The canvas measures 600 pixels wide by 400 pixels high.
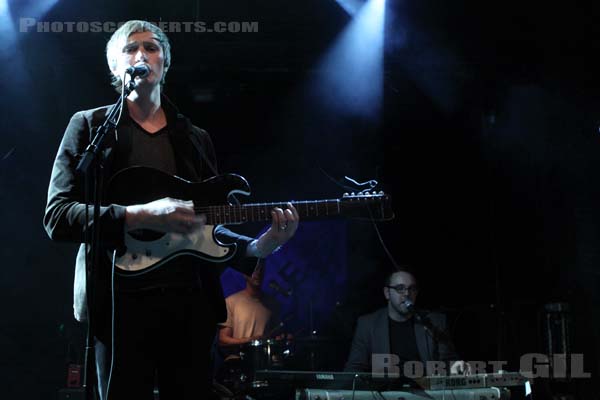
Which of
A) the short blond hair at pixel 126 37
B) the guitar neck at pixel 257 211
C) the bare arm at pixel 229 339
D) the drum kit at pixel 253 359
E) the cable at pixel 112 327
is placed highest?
the short blond hair at pixel 126 37

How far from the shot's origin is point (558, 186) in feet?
22.4

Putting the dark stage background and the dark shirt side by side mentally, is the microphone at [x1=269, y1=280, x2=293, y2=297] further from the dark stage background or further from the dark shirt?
the dark shirt

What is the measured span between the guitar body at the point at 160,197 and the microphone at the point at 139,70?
364 millimetres

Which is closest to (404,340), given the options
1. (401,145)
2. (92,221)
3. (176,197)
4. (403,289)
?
(403,289)

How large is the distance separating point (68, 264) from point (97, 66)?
1980mm

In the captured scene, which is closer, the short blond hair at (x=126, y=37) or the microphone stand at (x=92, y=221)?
the microphone stand at (x=92, y=221)

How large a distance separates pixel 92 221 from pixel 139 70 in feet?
2.04

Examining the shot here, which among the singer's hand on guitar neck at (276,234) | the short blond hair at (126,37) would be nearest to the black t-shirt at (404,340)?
the singer's hand on guitar neck at (276,234)

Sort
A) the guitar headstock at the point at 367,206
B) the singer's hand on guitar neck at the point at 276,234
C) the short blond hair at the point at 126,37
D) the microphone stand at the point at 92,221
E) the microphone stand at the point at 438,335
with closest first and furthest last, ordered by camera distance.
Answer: the microphone stand at the point at 92,221 < the singer's hand on guitar neck at the point at 276,234 < the short blond hair at the point at 126,37 < the guitar headstock at the point at 367,206 < the microphone stand at the point at 438,335

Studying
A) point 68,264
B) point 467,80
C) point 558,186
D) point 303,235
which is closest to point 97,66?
point 68,264

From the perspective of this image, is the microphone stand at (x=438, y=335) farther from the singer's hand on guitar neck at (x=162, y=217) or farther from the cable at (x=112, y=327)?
the cable at (x=112, y=327)

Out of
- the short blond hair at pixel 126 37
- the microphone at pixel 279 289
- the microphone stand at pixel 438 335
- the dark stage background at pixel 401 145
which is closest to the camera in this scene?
the short blond hair at pixel 126 37

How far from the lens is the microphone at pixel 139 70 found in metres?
2.62

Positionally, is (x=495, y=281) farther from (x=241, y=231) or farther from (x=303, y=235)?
(x=241, y=231)
